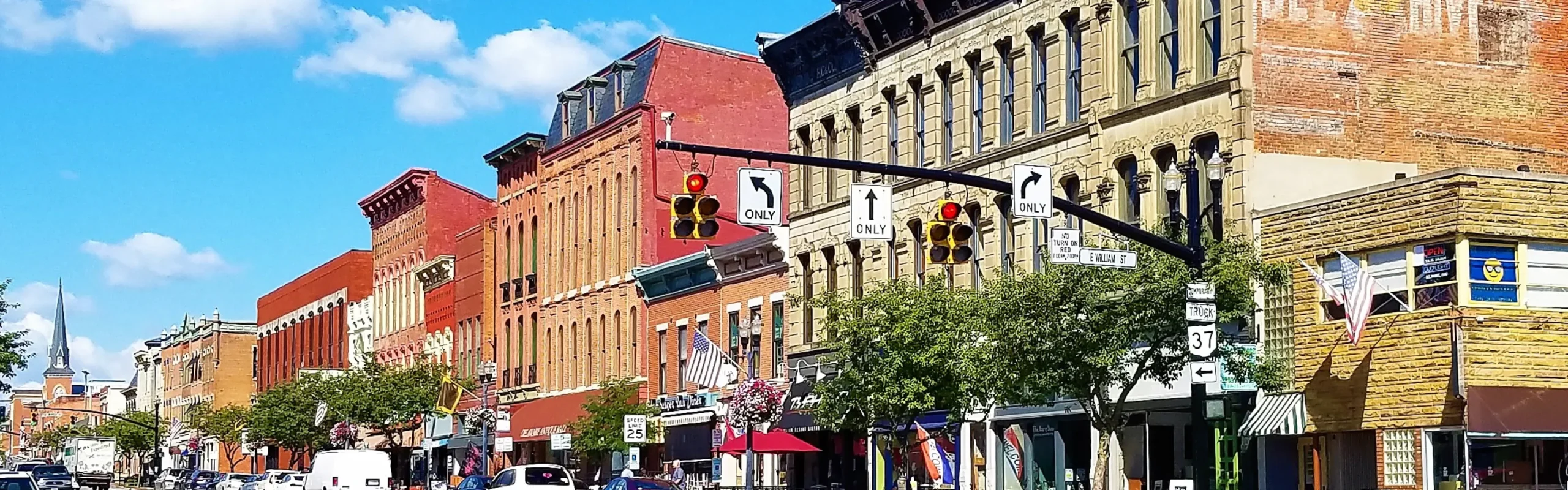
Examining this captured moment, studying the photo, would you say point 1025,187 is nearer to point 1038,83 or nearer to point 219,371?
point 1038,83

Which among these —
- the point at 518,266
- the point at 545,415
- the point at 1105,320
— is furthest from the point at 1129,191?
the point at 518,266

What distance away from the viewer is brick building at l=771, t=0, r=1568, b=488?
34875 millimetres

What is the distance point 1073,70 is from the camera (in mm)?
40125

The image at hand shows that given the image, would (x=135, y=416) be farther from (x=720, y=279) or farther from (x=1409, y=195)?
(x=1409, y=195)

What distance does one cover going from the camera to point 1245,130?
3438 centimetres

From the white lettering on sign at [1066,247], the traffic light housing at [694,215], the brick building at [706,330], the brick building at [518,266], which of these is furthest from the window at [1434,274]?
the brick building at [518,266]

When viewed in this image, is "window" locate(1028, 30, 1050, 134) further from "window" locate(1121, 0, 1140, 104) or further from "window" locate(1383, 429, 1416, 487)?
"window" locate(1383, 429, 1416, 487)

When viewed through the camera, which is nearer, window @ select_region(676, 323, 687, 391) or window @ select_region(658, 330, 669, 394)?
window @ select_region(676, 323, 687, 391)

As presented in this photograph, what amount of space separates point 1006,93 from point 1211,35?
751 centimetres

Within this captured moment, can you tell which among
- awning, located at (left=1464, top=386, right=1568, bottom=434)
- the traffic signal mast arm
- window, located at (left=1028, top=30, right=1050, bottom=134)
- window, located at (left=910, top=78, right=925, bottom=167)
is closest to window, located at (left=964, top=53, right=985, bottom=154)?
window, located at (left=1028, top=30, right=1050, bottom=134)

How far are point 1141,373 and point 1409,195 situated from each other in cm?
497

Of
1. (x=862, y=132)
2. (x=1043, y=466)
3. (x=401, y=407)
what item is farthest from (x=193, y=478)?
(x=1043, y=466)

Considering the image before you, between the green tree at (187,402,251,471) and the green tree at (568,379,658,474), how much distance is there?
36.6m

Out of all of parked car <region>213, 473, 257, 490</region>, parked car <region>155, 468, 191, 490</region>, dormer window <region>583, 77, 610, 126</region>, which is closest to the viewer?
parked car <region>213, 473, 257, 490</region>
